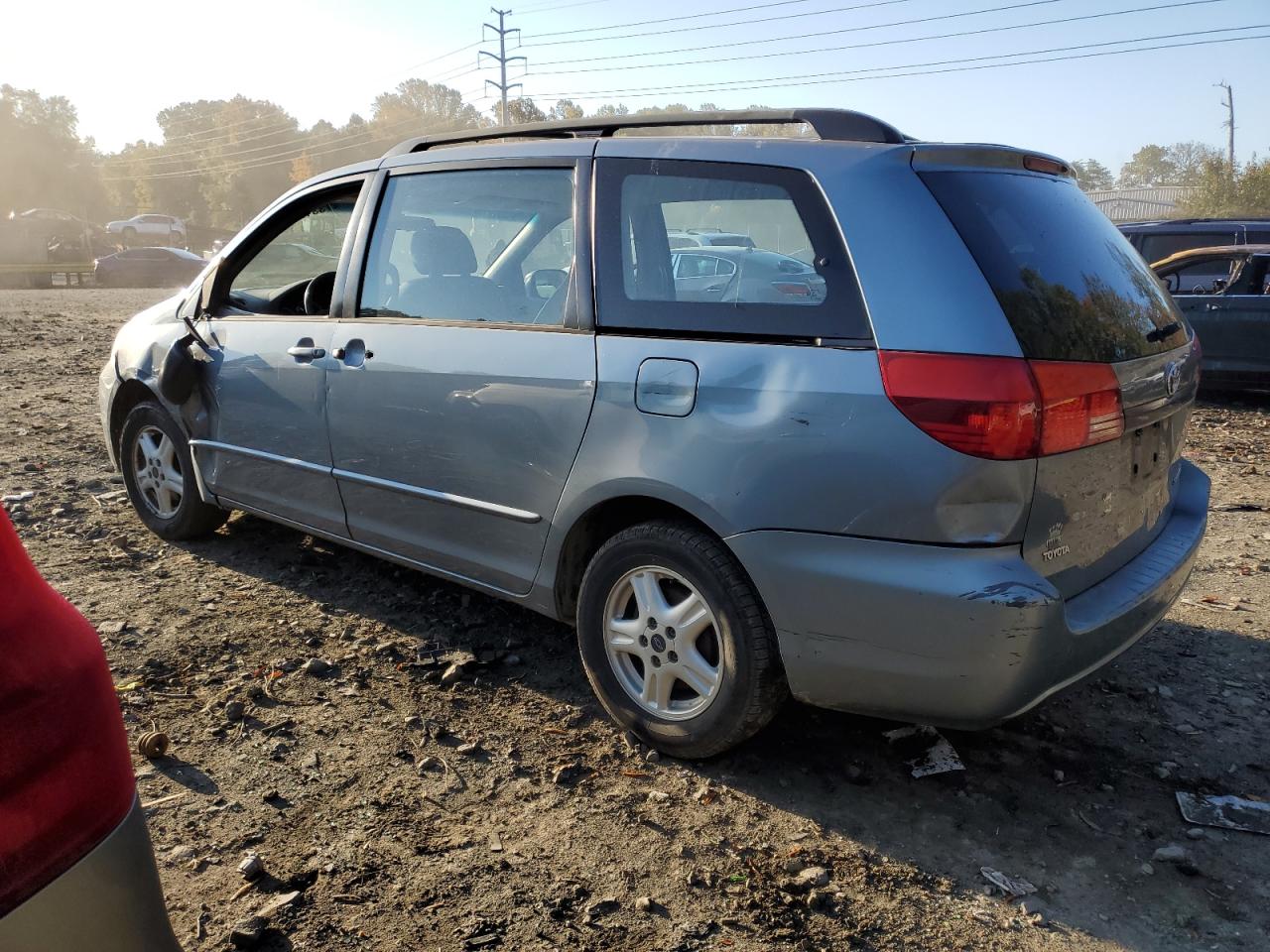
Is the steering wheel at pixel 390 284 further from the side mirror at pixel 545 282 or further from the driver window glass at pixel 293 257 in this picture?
the side mirror at pixel 545 282

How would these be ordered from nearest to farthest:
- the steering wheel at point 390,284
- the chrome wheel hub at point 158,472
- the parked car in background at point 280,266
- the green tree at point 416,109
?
the steering wheel at point 390,284
the parked car in background at point 280,266
the chrome wheel hub at point 158,472
the green tree at point 416,109

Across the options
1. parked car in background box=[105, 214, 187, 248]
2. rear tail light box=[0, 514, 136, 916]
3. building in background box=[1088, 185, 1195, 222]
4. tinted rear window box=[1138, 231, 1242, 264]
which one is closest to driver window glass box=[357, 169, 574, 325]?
rear tail light box=[0, 514, 136, 916]

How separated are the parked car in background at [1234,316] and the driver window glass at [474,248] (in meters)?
8.22

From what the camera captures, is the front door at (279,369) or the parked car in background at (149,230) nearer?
the front door at (279,369)

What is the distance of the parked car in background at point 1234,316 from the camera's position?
30.3 ft

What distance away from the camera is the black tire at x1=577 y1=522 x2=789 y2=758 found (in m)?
2.82

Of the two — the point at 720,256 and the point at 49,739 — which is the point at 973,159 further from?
the point at 49,739

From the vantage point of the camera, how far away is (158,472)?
5.08 m

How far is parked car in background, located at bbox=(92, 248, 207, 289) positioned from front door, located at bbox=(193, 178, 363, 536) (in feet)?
105

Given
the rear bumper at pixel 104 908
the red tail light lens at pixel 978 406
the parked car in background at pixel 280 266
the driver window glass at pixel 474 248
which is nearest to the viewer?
the rear bumper at pixel 104 908

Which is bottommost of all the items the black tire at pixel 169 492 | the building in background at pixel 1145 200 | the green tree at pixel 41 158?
the black tire at pixel 169 492

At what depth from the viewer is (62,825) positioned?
1.26 metres

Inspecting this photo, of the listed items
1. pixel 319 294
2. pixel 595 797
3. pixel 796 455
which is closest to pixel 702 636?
pixel 595 797

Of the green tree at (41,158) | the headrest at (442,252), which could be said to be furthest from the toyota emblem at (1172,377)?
the green tree at (41,158)
